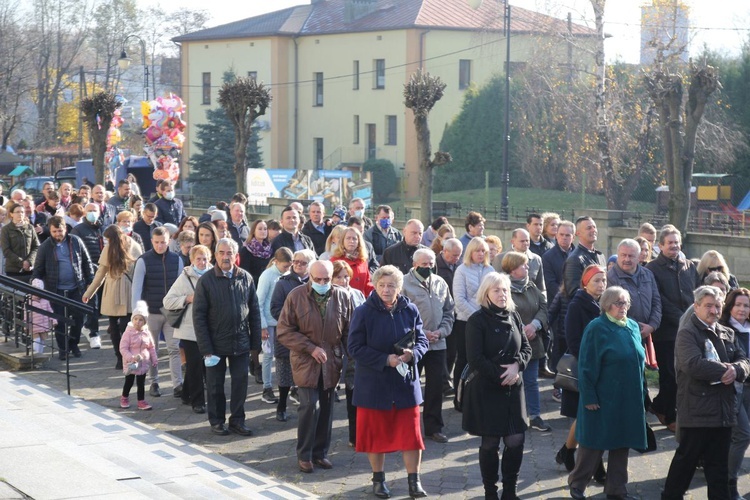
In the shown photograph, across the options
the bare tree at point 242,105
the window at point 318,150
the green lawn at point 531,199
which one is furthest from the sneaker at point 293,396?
the window at point 318,150

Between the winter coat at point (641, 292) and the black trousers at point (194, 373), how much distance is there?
4.17 m

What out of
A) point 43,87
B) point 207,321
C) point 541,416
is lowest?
point 541,416

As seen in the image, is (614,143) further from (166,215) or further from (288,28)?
(288,28)

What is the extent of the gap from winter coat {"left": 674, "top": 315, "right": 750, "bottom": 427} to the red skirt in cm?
200

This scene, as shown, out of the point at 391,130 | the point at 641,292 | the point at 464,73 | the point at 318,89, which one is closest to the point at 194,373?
the point at 641,292

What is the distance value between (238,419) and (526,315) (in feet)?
9.58

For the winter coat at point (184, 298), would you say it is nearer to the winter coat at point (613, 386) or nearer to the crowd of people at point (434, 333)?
the crowd of people at point (434, 333)

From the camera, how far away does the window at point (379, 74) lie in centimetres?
5978

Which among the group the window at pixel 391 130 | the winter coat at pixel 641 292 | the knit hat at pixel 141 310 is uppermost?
the window at pixel 391 130

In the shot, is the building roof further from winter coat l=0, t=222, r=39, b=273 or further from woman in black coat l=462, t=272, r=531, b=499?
woman in black coat l=462, t=272, r=531, b=499

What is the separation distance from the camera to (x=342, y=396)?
11.8 m

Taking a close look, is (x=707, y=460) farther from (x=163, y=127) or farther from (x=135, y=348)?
(x=163, y=127)

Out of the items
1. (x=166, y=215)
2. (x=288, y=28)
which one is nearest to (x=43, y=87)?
(x=288, y=28)

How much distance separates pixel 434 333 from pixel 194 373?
2.71 metres
